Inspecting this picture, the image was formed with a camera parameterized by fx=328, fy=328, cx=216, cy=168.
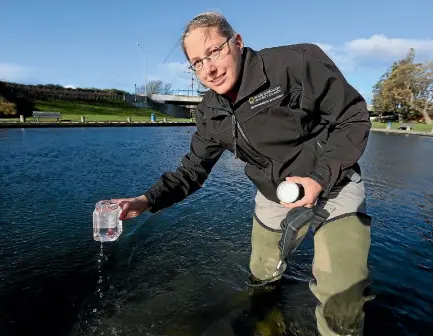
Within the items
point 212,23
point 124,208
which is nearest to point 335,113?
point 212,23

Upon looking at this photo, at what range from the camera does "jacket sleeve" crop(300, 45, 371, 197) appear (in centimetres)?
254

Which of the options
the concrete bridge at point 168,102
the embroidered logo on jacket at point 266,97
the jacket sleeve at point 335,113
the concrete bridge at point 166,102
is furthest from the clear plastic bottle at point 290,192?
the concrete bridge at point 168,102

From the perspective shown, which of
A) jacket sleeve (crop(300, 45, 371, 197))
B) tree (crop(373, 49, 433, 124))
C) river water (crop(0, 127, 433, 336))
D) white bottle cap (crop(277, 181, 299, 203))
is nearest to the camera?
white bottle cap (crop(277, 181, 299, 203))

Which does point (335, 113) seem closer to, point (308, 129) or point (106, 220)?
point (308, 129)

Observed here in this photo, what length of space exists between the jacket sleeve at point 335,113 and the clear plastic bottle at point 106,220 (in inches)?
73.2

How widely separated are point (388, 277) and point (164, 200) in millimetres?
3862

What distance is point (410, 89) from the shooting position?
59.3 metres

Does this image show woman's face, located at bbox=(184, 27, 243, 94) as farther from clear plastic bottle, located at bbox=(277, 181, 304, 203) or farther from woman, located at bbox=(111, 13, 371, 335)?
clear plastic bottle, located at bbox=(277, 181, 304, 203)

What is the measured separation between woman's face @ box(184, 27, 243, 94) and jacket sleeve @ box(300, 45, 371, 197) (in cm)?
55

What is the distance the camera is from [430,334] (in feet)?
12.6

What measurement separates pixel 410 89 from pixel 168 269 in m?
66.8

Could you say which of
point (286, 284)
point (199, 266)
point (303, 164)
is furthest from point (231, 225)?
point (303, 164)

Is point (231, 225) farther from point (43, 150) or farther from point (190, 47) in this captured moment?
point (43, 150)

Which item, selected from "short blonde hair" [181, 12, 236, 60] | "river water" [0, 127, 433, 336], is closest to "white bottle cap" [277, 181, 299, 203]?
"short blonde hair" [181, 12, 236, 60]
